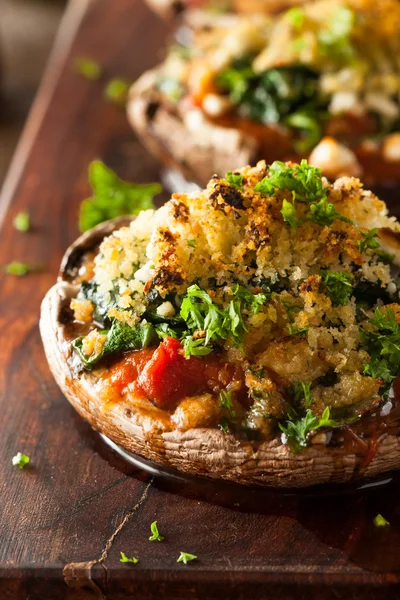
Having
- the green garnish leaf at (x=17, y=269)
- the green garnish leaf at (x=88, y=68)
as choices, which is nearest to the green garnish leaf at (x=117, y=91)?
the green garnish leaf at (x=88, y=68)

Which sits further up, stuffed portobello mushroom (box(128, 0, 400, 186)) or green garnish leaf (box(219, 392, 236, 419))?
stuffed portobello mushroom (box(128, 0, 400, 186))

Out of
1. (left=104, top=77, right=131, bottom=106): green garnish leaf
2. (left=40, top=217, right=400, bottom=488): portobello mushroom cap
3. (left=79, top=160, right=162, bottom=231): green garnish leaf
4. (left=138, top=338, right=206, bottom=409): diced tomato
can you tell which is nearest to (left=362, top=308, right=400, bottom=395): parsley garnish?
(left=40, top=217, right=400, bottom=488): portobello mushroom cap

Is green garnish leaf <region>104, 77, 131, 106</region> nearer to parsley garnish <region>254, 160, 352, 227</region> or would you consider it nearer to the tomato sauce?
parsley garnish <region>254, 160, 352, 227</region>

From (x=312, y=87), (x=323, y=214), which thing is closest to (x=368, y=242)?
(x=323, y=214)

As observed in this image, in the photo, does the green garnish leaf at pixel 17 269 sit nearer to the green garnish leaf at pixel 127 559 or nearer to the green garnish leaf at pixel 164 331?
the green garnish leaf at pixel 164 331

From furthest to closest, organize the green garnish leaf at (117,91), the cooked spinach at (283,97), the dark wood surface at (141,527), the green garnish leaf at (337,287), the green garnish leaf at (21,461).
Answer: the green garnish leaf at (117,91) < the cooked spinach at (283,97) < the green garnish leaf at (21,461) < the green garnish leaf at (337,287) < the dark wood surface at (141,527)

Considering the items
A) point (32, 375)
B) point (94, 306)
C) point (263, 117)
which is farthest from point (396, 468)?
point (263, 117)
